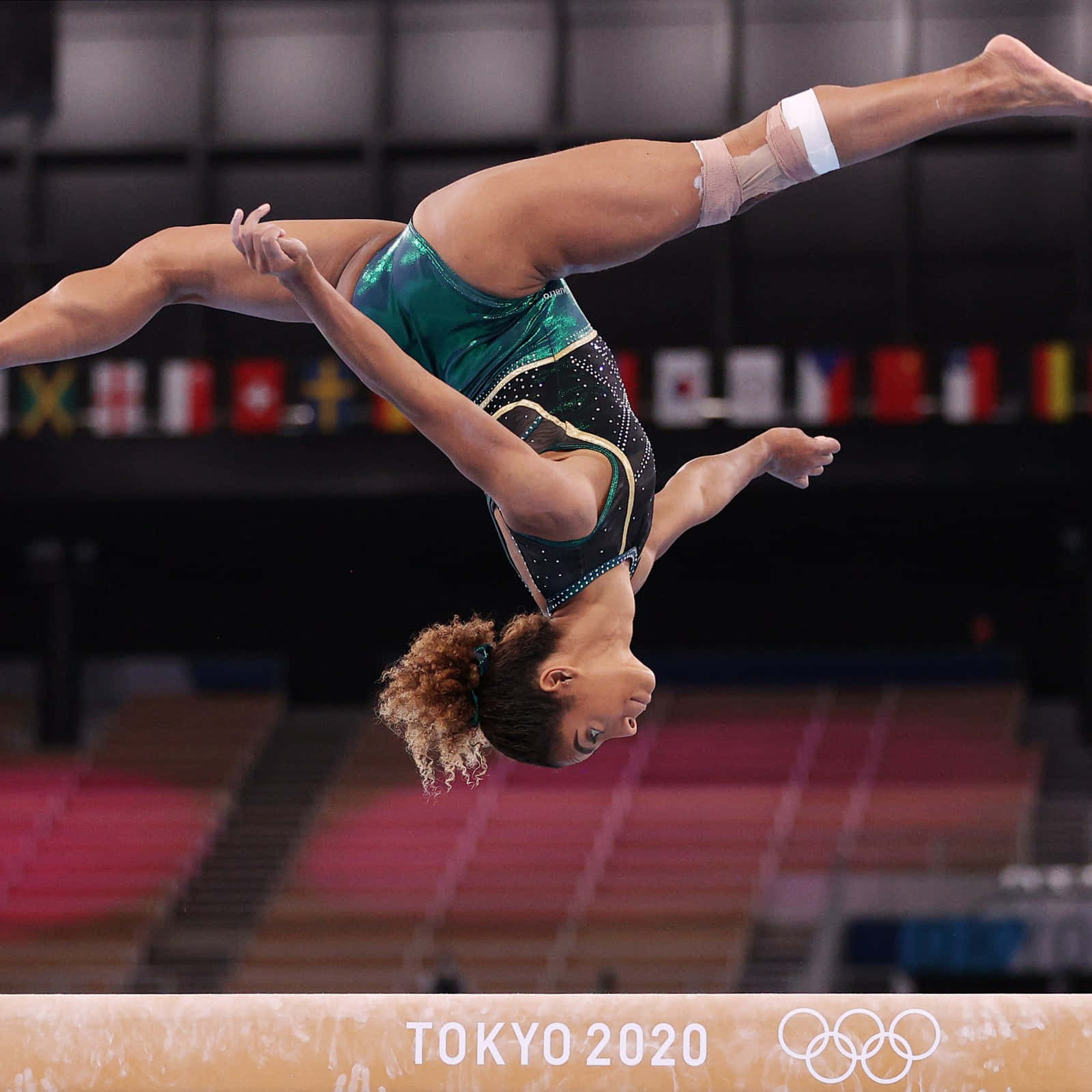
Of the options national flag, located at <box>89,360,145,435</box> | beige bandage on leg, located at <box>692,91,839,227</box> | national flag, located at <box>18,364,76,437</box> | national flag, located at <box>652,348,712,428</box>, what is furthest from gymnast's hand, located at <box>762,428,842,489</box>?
national flag, located at <box>18,364,76,437</box>

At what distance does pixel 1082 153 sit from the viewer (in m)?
13.6

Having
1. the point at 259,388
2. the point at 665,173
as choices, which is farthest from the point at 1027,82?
the point at 259,388

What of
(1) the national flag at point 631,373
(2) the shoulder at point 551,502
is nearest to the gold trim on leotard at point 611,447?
(2) the shoulder at point 551,502

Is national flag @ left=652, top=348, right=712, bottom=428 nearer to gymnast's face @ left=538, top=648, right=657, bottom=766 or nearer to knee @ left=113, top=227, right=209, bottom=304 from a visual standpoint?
knee @ left=113, top=227, right=209, bottom=304

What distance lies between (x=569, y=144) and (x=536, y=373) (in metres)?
10.5

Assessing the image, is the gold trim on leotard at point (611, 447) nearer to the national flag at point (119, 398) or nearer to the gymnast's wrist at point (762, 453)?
the gymnast's wrist at point (762, 453)

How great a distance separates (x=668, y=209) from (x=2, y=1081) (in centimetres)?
271

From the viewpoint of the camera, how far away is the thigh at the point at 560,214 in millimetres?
3984

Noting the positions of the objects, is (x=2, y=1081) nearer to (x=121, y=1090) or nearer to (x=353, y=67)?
(x=121, y=1090)

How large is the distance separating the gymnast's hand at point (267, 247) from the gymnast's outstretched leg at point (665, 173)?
621 millimetres

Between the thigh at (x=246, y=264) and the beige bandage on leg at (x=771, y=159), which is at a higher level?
the beige bandage on leg at (x=771, y=159)

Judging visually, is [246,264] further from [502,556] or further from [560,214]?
[502,556]

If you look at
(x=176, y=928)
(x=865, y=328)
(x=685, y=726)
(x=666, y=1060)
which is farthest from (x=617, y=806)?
(x=666, y=1060)

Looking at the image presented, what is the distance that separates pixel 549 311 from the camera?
4.14 metres
